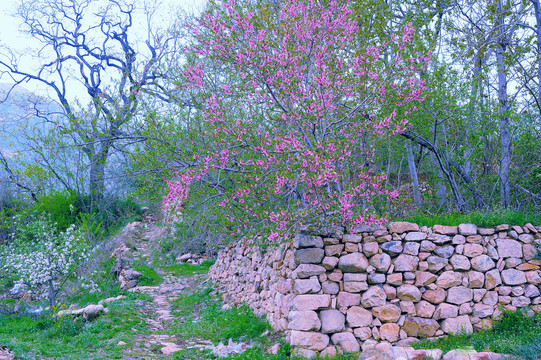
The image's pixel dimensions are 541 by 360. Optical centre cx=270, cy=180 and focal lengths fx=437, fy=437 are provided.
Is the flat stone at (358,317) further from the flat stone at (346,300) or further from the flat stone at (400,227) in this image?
the flat stone at (400,227)

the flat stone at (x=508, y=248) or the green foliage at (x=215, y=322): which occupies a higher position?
the flat stone at (x=508, y=248)

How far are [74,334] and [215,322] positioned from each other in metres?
2.59

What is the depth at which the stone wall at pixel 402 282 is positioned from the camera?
6582 mm

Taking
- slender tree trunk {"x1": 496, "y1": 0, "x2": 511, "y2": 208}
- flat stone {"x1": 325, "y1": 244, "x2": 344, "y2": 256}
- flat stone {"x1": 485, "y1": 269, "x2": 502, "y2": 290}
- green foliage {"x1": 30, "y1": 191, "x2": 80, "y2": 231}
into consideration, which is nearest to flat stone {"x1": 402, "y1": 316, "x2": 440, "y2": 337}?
flat stone {"x1": 485, "y1": 269, "x2": 502, "y2": 290}

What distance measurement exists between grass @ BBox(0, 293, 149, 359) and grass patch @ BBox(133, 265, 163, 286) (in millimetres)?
2328

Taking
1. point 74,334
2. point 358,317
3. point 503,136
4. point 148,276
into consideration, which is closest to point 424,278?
point 358,317

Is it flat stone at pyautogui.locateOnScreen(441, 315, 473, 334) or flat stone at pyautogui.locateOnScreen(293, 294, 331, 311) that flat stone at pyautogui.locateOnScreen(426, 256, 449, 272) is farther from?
flat stone at pyautogui.locateOnScreen(293, 294, 331, 311)

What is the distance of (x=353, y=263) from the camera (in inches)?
267

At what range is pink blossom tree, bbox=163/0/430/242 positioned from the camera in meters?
6.63

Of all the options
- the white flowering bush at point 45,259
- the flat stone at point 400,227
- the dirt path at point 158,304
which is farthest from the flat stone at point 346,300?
the white flowering bush at point 45,259

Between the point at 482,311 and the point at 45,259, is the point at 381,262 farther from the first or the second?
the point at 45,259

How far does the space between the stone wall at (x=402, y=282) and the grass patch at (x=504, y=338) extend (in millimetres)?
186

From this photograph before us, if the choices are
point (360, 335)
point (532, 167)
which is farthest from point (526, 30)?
point (360, 335)

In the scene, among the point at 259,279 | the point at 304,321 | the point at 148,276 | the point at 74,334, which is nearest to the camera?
the point at 304,321
